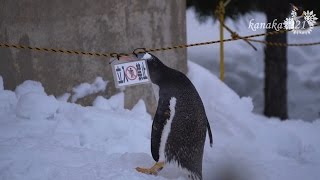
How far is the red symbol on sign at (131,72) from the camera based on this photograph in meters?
3.06

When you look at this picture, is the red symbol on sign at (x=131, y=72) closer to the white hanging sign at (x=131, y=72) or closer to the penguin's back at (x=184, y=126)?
the white hanging sign at (x=131, y=72)

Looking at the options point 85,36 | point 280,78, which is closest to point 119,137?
point 85,36

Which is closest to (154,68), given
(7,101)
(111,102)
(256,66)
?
(7,101)

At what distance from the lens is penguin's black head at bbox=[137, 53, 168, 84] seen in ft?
9.95

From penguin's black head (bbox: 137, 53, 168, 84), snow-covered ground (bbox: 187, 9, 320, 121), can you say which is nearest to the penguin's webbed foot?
penguin's black head (bbox: 137, 53, 168, 84)

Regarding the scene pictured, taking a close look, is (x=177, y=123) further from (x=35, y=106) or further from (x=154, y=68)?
(x=35, y=106)

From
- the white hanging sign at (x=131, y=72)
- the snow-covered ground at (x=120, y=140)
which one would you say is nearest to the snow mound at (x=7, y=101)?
the snow-covered ground at (x=120, y=140)

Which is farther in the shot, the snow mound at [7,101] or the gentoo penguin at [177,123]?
the snow mound at [7,101]

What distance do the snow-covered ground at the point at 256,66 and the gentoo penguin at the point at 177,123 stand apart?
572cm

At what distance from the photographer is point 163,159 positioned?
3.03 metres

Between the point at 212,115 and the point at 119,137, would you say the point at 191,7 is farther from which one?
the point at 119,137

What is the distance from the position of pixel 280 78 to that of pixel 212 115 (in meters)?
2.31

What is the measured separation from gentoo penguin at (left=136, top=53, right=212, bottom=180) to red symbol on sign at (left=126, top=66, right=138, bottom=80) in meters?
0.10

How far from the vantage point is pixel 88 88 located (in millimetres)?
4480
